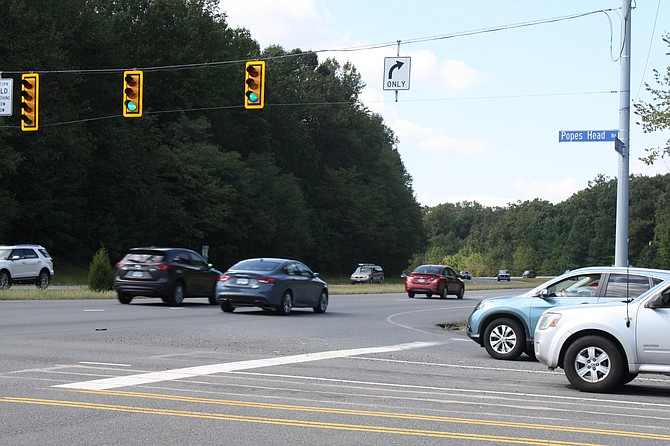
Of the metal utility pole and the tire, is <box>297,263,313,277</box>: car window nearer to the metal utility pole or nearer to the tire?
the tire

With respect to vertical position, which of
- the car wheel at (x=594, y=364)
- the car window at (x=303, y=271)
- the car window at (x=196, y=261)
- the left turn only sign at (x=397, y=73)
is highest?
the left turn only sign at (x=397, y=73)

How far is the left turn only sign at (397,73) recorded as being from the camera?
28328mm

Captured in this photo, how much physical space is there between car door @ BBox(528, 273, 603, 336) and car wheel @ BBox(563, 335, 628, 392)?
12.3 feet

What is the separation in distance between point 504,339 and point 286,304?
32.5 ft

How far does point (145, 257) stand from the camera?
1186 inches

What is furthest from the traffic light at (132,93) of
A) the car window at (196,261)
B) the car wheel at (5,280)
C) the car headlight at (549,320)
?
the car headlight at (549,320)

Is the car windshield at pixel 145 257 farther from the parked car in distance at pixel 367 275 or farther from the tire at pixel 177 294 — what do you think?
the parked car in distance at pixel 367 275

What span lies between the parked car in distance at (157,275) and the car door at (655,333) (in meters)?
19.2

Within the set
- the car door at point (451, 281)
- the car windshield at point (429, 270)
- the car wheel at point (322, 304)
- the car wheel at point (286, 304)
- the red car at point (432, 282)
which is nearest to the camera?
the car wheel at point (286, 304)

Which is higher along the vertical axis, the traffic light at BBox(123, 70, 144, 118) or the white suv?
the traffic light at BBox(123, 70, 144, 118)

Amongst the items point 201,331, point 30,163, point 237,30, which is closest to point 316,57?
point 237,30

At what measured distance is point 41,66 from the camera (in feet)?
194

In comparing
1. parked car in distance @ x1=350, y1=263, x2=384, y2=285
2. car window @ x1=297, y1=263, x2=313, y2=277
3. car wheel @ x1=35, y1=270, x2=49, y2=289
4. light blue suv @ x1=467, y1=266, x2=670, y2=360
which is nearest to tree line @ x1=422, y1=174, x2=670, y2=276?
parked car in distance @ x1=350, y1=263, x2=384, y2=285

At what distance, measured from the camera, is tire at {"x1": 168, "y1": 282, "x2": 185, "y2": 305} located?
1181 inches
